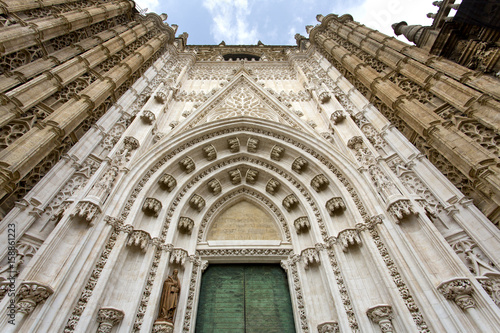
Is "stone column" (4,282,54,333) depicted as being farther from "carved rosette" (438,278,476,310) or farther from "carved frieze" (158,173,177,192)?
"carved rosette" (438,278,476,310)

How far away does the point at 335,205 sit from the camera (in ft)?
21.5

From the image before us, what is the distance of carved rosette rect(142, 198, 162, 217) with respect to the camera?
636 centimetres

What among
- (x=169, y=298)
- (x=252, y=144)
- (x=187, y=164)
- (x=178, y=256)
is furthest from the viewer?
(x=252, y=144)

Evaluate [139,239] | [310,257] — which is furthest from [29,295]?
[310,257]

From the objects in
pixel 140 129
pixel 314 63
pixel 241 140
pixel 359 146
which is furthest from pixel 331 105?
pixel 140 129

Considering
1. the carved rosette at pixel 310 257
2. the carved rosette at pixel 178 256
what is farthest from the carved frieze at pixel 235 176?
the carved rosette at pixel 310 257

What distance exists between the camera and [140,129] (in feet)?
25.6

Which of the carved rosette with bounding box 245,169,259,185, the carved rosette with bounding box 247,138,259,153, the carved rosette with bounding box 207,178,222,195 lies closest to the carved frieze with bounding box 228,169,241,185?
the carved rosette with bounding box 245,169,259,185

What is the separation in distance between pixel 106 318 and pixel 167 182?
338 centimetres

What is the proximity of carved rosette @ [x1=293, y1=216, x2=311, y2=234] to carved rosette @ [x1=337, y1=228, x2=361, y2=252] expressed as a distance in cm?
118

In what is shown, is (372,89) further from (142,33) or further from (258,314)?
(142,33)

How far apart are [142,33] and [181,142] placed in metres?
6.72

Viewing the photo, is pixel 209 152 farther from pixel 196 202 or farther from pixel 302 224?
pixel 302 224

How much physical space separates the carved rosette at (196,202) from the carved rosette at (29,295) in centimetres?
386
